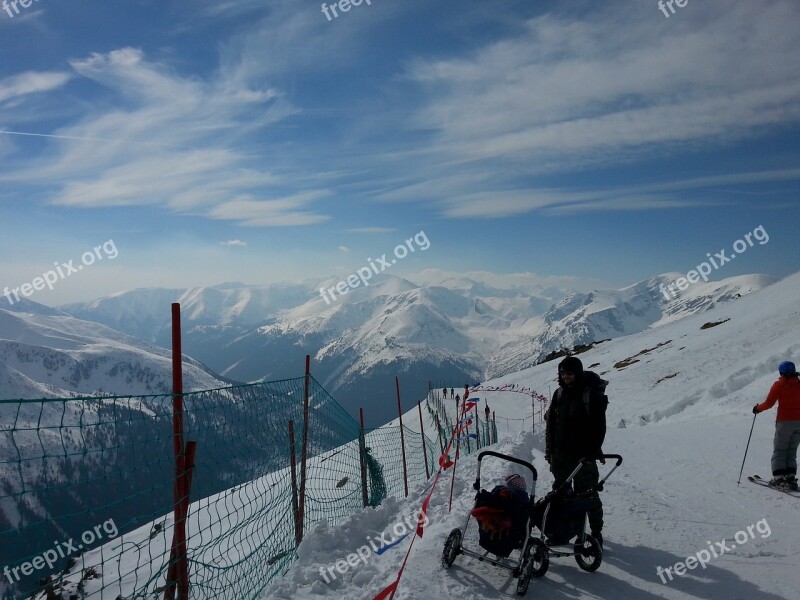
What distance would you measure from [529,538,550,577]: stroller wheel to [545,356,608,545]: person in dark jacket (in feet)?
2.44

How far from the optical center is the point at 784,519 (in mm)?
7164

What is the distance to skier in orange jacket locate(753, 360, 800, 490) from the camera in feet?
27.6

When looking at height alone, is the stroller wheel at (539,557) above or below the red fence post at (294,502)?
below

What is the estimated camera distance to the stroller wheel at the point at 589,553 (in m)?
5.45

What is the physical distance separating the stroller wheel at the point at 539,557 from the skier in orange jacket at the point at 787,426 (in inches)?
219

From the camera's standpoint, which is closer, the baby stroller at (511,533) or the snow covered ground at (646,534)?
the baby stroller at (511,533)

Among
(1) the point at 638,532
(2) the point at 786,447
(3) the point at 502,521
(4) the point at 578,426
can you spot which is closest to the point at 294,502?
(3) the point at 502,521

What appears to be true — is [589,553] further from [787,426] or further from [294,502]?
[787,426]

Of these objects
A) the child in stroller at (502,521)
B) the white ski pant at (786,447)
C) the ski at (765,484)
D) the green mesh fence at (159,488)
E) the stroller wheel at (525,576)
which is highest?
the green mesh fence at (159,488)

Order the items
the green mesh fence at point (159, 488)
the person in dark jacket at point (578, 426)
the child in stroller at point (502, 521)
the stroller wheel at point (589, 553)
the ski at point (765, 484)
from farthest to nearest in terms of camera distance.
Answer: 1. the ski at point (765, 484)
2. the person in dark jacket at point (578, 426)
3. the stroller wheel at point (589, 553)
4. the child in stroller at point (502, 521)
5. the green mesh fence at point (159, 488)

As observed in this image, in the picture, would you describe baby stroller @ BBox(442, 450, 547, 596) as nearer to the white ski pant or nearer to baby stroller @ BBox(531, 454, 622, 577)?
baby stroller @ BBox(531, 454, 622, 577)

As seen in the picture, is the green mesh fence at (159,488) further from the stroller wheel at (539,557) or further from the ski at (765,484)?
the ski at (765,484)

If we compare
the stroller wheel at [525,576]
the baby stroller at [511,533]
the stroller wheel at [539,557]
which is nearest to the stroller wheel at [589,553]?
the stroller wheel at [539,557]

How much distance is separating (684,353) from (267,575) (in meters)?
33.1
